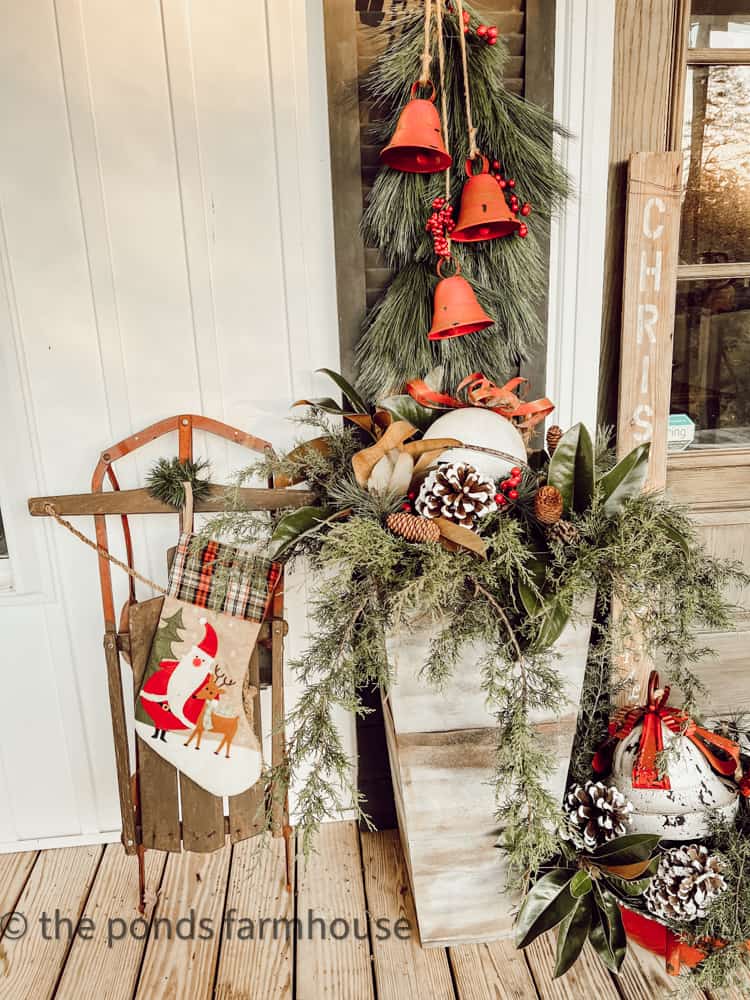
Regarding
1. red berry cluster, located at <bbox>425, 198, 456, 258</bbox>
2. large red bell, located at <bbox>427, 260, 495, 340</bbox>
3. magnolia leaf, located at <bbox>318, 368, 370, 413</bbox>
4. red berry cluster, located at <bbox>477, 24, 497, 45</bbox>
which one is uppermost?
red berry cluster, located at <bbox>477, 24, 497, 45</bbox>

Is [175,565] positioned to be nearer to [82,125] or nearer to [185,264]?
[185,264]

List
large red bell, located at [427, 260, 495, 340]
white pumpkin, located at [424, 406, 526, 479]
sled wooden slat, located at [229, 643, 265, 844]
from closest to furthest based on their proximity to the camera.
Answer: white pumpkin, located at [424, 406, 526, 479], large red bell, located at [427, 260, 495, 340], sled wooden slat, located at [229, 643, 265, 844]

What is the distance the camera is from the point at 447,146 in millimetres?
1358

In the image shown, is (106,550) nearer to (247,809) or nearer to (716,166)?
(247,809)

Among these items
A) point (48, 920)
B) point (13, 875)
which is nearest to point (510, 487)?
point (48, 920)

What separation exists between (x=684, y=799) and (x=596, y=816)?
0.16 meters

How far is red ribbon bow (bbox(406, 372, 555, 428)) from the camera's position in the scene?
1316 mm

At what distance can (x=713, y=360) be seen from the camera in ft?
5.42

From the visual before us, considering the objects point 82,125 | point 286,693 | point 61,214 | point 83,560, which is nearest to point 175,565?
point 83,560

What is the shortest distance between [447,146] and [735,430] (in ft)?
3.14

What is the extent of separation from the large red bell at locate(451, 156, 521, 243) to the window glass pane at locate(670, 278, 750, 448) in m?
0.54

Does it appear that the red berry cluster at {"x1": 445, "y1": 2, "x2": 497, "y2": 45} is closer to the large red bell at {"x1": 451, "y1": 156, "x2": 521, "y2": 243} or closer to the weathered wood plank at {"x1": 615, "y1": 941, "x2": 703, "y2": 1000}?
the large red bell at {"x1": 451, "y1": 156, "x2": 521, "y2": 243}

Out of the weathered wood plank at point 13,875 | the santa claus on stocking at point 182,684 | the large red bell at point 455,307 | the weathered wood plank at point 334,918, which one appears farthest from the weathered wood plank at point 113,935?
the large red bell at point 455,307

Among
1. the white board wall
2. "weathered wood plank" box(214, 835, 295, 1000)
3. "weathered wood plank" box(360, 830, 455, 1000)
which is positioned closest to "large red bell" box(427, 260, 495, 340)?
the white board wall
